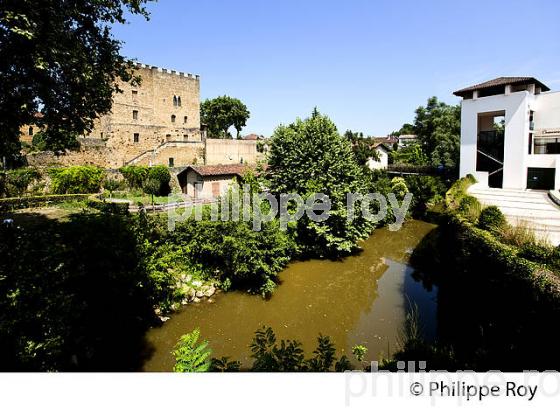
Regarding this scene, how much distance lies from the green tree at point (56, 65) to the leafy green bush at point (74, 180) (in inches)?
595

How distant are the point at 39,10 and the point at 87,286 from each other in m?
7.49

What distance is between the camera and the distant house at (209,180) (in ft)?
89.6

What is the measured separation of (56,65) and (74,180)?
761 inches

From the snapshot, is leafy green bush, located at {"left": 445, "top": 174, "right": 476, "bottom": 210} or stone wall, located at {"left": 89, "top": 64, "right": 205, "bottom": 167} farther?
stone wall, located at {"left": 89, "top": 64, "right": 205, "bottom": 167}

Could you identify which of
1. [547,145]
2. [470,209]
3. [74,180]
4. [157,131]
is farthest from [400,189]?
[157,131]

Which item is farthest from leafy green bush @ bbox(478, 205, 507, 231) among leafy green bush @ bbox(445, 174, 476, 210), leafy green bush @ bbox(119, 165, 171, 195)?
leafy green bush @ bbox(119, 165, 171, 195)

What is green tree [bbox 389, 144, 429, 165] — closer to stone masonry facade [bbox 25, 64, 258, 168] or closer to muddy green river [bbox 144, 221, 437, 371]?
stone masonry facade [bbox 25, 64, 258, 168]

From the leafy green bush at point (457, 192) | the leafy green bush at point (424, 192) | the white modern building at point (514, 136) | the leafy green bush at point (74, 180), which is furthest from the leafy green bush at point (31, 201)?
the white modern building at point (514, 136)

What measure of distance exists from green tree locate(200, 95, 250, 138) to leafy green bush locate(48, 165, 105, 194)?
37.9 meters

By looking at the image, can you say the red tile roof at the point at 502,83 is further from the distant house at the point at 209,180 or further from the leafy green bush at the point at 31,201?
the leafy green bush at the point at 31,201

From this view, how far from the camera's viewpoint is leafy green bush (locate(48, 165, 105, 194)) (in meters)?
24.3

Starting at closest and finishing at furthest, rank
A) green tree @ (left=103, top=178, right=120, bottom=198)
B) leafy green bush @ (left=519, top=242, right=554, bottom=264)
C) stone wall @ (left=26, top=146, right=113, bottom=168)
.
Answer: leafy green bush @ (left=519, top=242, right=554, bottom=264) < stone wall @ (left=26, top=146, right=113, bottom=168) < green tree @ (left=103, top=178, right=120, bottom=198)
